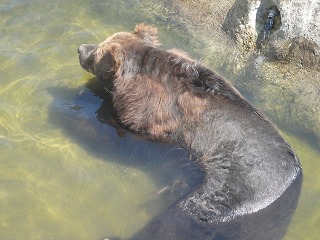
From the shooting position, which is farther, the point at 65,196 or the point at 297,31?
the point at 297,31

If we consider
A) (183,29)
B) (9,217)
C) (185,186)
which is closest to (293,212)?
(185,186)

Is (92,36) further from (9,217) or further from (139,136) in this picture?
(9,217)

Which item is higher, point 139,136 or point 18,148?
point 139,136

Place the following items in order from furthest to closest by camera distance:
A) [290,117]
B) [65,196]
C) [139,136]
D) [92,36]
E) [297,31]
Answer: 1. [92,36]
2. [297,31]
3. [290,117]
4. [139,136]
5. [65,196]

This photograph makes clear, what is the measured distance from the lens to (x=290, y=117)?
688 cm

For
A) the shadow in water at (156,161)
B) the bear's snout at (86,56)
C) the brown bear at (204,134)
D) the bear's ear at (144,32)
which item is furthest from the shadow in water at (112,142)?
the bear's ear at (144,32)

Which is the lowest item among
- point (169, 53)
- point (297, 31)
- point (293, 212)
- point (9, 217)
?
point (9, 217)

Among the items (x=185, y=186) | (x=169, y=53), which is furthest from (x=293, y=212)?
(x=169, y=53)

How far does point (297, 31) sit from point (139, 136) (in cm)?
271

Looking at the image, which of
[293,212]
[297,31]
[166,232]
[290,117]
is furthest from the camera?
[297,31]

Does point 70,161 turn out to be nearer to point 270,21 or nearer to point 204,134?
point 204,134

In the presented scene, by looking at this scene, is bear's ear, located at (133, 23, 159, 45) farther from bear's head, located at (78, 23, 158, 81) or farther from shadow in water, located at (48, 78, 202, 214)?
shadow in water, located at (48, 78, 202, 214)

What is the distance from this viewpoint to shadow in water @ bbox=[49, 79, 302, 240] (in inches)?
195

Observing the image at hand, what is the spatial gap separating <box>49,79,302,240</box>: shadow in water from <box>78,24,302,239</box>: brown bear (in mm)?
12
